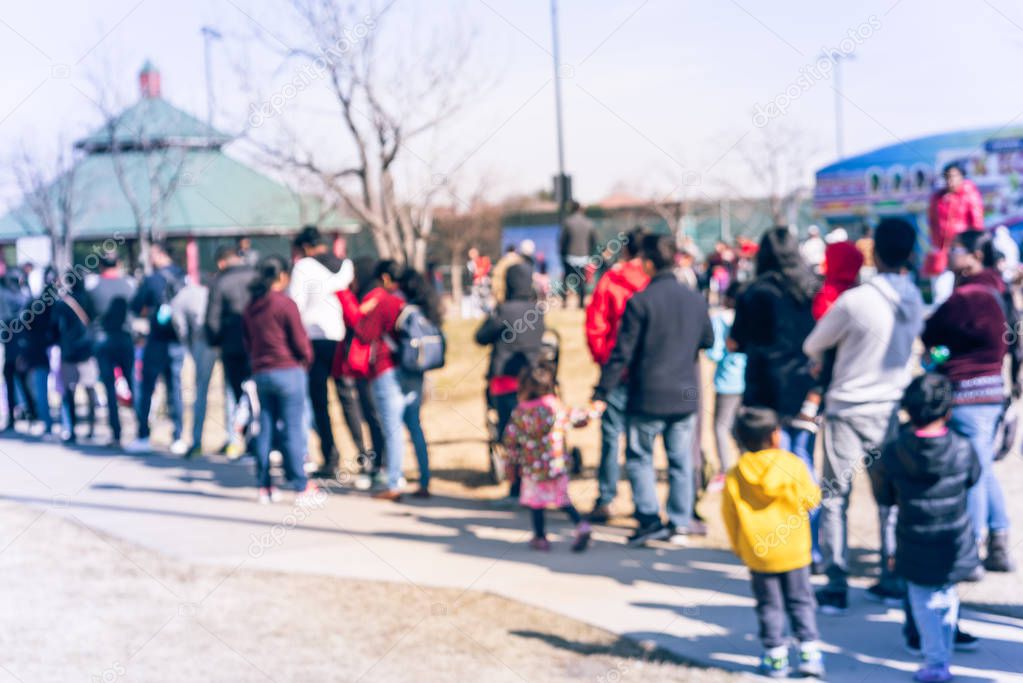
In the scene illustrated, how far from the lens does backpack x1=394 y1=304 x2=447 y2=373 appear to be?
28.6ft

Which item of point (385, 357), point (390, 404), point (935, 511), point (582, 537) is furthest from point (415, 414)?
point (935, 511)

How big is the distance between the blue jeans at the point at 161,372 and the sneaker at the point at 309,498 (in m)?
2.73

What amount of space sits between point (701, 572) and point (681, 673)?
165 cm

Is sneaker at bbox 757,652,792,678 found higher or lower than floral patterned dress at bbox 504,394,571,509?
lower

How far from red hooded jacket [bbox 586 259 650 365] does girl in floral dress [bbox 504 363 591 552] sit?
624 millimetres

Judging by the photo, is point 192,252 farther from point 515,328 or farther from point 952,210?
point 952,210

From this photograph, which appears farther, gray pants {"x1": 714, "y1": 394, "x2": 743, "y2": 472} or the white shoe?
the white shoe

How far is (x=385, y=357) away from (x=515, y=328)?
3.45 ft

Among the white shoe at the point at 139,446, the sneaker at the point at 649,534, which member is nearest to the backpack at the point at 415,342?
the sneaker at the point at 649,534

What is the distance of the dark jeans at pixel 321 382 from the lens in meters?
9.85

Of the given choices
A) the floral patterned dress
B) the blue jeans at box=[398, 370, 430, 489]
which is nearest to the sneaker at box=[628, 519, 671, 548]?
the floral patterned dress

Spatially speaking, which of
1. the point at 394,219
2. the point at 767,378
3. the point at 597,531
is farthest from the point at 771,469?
the point at 394,219

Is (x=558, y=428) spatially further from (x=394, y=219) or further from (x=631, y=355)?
(x=394, y=219)

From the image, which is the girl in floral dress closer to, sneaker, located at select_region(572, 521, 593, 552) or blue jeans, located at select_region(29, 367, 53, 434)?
sneaker, located at select_region(572, 521, 593, 552)
